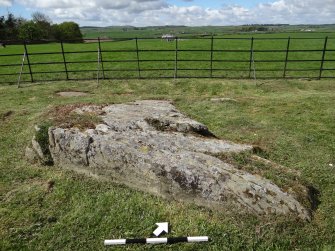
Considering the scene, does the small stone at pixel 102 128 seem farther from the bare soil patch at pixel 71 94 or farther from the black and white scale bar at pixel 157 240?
the bare soil patch at pixel 71 94

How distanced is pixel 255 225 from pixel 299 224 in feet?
1.93

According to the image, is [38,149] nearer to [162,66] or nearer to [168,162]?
[168,162]

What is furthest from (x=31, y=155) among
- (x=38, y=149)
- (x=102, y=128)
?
(x=102, y=128)

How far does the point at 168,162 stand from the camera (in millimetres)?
4965

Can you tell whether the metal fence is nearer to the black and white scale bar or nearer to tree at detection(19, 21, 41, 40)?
the black and white scale bar

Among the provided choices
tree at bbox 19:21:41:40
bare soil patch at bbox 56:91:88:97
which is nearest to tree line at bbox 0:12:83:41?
tree at bbox 19:21:41:40

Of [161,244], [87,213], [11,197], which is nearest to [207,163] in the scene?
[161,244]

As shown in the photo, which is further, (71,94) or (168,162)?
(71,94)

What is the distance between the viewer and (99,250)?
403cm

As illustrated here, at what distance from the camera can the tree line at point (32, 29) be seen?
5362 cm

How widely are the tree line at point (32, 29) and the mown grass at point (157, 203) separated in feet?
145

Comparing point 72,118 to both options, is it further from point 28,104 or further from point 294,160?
point 28,104

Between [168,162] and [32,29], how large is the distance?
56.3m

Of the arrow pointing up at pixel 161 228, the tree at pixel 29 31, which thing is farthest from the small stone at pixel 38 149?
the tree at pixel 29 31
